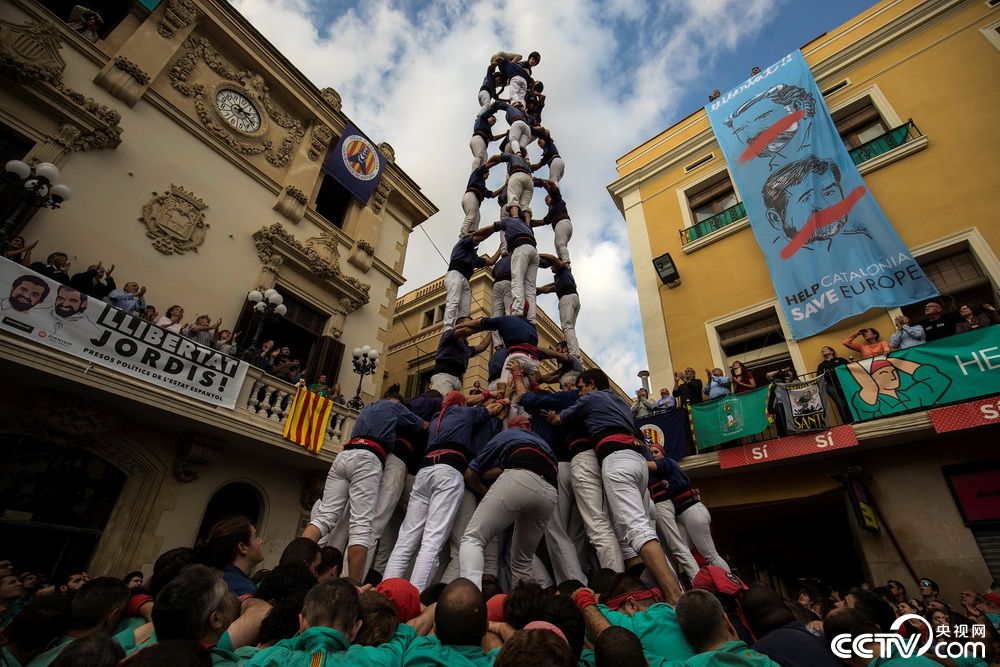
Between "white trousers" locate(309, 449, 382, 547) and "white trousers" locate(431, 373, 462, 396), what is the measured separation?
6.72ft

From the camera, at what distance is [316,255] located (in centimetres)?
1279

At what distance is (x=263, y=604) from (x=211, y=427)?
7.45m

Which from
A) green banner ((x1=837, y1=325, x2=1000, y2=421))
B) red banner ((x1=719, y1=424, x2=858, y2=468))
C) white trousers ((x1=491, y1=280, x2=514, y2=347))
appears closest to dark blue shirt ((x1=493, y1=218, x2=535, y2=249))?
white trousers ((x1=491, y1=280, x2=514, y2=347))

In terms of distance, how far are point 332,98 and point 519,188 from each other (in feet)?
30.4

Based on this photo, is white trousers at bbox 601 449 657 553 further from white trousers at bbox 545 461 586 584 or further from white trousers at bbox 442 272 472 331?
white trousers at bbox 442 272 472 331

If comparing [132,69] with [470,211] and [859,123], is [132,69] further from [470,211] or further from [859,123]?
[859,123]

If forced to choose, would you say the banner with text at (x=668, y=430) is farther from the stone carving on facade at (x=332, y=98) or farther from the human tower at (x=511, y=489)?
the stone carving on facade at (x=332, y=98)

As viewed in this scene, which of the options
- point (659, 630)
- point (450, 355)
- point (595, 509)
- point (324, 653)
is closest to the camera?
point (324, 653)

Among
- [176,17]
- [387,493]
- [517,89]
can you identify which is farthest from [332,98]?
[387,493]

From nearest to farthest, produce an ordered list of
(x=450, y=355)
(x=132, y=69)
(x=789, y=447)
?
(x=450, y=355)
(x=789, y=447)
(x=132, y=69)

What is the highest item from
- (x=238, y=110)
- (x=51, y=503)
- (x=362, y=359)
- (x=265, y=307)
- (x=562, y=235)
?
(x=238, y=110)

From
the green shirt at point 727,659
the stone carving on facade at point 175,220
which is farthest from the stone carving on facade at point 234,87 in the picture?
the green shirt at point 727,659

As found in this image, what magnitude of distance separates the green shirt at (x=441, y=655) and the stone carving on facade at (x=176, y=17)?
14425mm

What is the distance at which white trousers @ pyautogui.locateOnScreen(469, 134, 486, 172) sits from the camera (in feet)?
32.9
